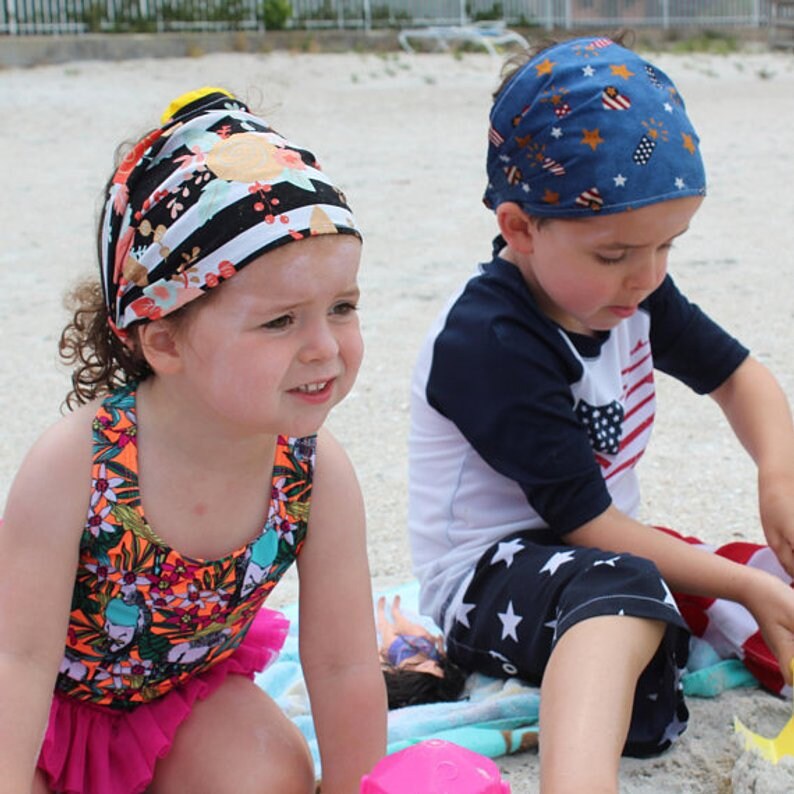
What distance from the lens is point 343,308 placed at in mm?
1740

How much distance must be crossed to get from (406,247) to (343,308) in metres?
4.72

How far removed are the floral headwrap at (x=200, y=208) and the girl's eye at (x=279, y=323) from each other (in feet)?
0.26

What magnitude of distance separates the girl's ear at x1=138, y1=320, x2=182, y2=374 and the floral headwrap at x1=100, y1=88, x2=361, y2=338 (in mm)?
23

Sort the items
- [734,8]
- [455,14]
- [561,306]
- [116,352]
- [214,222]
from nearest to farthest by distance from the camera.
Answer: [214,222]
[116,352]
[561,306]
[455,14]
[734,8]

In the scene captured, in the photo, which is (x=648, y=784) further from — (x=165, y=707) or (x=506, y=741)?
(x=165, y=707)

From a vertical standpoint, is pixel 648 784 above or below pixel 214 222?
below

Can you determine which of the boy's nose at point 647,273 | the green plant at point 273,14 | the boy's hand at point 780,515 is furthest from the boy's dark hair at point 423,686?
the green plant at point 273,14

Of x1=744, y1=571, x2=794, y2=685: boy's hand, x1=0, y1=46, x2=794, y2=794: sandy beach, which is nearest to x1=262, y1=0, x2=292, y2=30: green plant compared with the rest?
x1=0, y1=46, x2=794, y2=794: sandy beach

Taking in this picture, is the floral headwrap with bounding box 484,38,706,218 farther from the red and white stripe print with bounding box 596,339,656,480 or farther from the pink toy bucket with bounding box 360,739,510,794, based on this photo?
the pink toy bucket with bounding box 360,739,510,794

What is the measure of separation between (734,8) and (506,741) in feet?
82.5

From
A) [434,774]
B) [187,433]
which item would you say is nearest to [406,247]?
[187,433]

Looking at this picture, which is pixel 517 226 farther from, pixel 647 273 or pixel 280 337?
pixel 280 337

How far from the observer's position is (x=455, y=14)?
22719 mm

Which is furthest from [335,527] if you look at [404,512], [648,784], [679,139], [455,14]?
[455,14]
